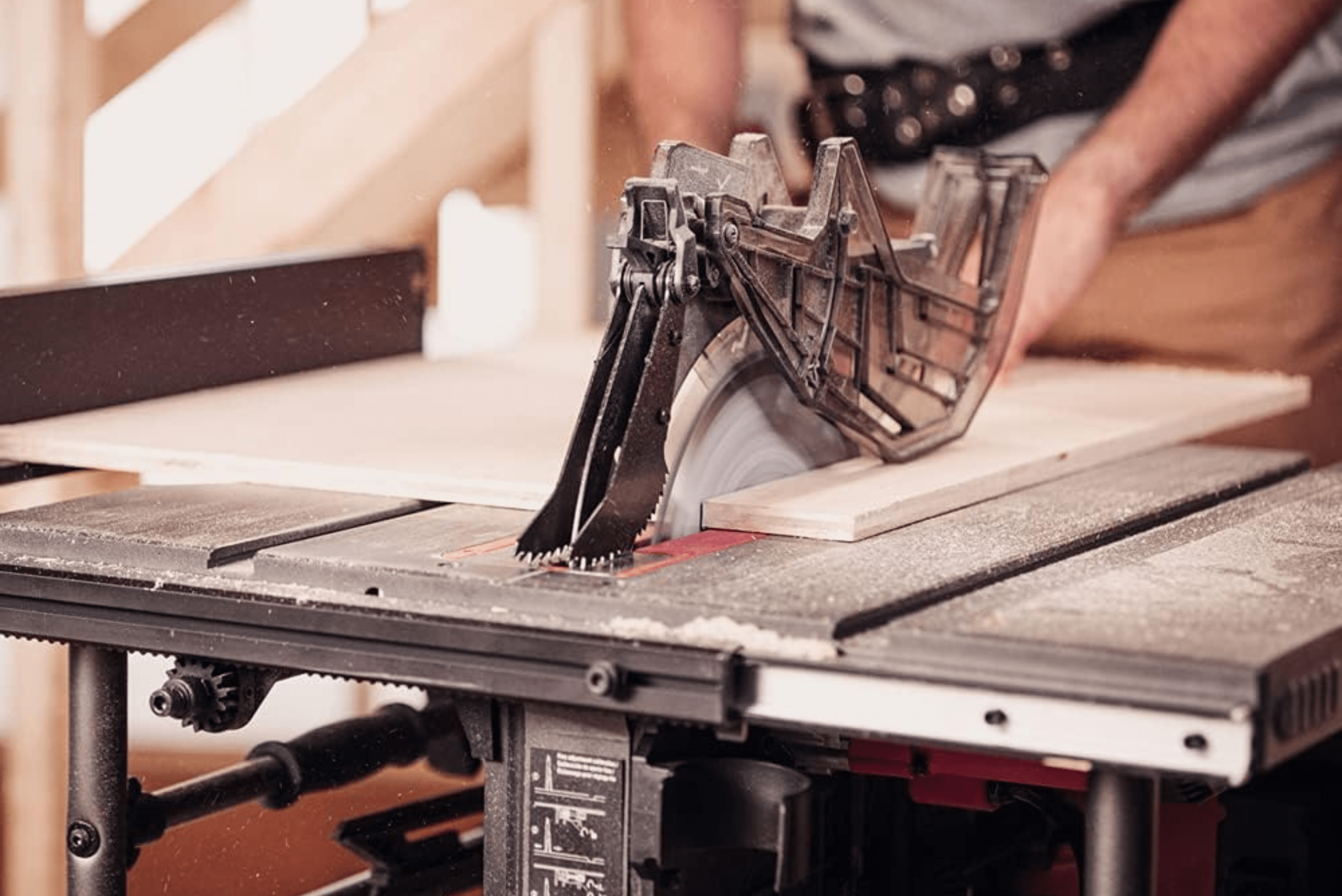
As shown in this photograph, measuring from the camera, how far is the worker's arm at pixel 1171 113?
337 centimetres

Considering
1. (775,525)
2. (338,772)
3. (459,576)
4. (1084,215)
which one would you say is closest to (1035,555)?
(775,525)

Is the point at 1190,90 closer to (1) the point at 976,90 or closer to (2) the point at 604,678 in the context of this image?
(1) the point at 976,90

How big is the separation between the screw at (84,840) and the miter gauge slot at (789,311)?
57cm

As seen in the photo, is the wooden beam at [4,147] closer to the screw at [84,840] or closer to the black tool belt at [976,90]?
the black tool belt at [976,90]

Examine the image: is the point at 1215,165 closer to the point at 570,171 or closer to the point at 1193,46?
the point at 1193,46

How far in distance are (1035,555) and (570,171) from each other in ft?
6.73

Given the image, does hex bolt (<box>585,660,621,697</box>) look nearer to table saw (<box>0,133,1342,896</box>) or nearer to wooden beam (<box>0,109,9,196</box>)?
table saw (<box>0,133,1342,896</box>)

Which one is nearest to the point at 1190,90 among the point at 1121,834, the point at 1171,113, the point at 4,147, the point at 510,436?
the point at 1171,113

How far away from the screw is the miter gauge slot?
22.6 inches

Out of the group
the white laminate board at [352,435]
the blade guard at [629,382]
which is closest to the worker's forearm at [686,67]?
the white laminate board at [352,435]

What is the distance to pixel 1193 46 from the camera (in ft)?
11.4

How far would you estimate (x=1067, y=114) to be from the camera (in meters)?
3.57

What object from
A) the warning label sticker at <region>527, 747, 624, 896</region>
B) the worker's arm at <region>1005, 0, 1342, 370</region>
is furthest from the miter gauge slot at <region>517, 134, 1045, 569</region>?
the worker's arm at <region>1005, 0, 1342, 370</region>

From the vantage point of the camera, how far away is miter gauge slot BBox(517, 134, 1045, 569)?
193 centimetres
